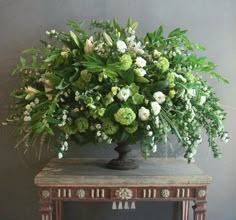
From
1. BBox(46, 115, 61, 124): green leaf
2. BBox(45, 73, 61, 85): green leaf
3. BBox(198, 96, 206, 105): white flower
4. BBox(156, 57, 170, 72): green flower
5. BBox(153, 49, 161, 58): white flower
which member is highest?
BBox(153, 49, 161, 58): white flower

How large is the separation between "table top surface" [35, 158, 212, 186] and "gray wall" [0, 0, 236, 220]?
33 centimetres

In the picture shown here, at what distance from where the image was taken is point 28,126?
1969mm

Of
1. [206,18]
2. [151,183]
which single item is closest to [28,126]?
[151,183]

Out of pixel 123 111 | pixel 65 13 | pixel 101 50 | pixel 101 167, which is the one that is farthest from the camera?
pixel 65 13

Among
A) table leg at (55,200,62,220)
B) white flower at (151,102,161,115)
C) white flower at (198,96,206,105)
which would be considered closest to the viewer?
white flower at (151,102,161,115)

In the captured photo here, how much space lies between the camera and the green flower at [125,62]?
1.84 m

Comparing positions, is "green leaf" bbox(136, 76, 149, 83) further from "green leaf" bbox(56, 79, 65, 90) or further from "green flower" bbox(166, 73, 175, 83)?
"green leaf" bbox(56, 79, 65, 90)

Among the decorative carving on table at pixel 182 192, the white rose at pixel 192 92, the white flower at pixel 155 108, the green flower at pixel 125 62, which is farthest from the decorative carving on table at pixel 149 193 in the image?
the green flower at pixel 125 62

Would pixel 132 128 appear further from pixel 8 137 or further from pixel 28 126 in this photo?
pixel 8 137

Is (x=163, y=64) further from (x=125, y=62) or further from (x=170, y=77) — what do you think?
(x=125, y=62)

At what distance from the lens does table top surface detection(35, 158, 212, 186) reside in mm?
1964

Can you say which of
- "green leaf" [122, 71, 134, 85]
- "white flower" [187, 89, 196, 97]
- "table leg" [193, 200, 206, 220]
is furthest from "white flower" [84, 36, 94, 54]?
"table leg" [193, 200, 206, 220]

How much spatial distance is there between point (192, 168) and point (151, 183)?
0.36m

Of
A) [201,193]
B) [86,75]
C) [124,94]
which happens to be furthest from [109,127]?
[201,193]
